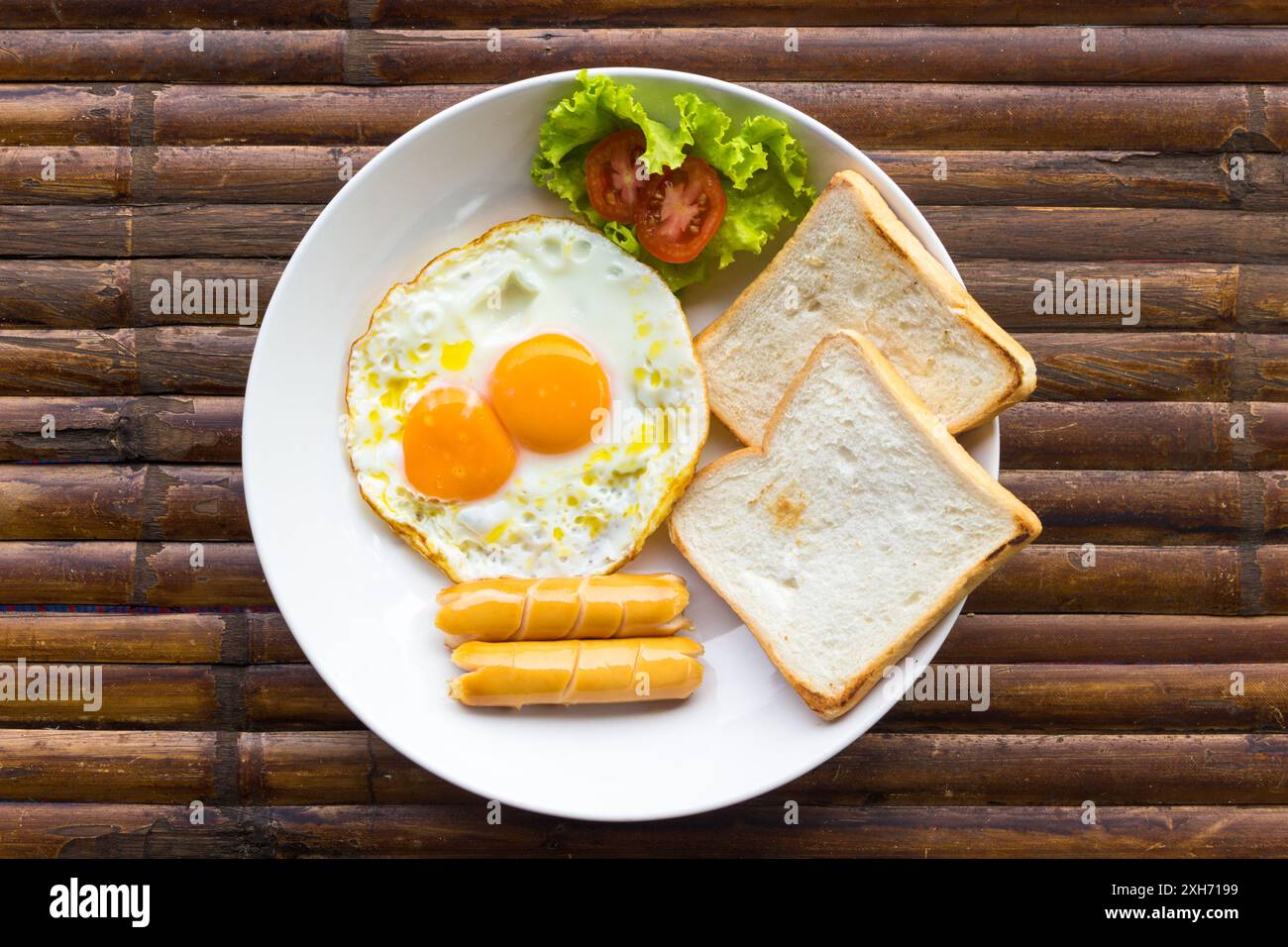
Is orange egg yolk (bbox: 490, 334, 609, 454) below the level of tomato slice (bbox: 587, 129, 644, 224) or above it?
below

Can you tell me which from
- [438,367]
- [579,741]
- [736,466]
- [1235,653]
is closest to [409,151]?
[438,367]

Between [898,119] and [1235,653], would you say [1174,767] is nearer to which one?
[1235,653]

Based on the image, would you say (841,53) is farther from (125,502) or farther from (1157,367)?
(125,502)

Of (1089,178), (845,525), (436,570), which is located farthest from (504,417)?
(1089,178)

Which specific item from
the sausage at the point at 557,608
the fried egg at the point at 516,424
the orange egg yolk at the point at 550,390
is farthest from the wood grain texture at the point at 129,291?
the sausage at the point at 557,608

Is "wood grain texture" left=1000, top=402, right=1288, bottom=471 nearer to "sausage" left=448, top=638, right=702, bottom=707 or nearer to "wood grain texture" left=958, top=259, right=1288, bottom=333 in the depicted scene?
"wood grain texture" left=958, top=259, right=1288, bottom=333

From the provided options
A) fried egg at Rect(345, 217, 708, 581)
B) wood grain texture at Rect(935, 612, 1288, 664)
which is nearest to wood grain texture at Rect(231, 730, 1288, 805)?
wood grain texture at Rect(935, 612, 1288, 664)
